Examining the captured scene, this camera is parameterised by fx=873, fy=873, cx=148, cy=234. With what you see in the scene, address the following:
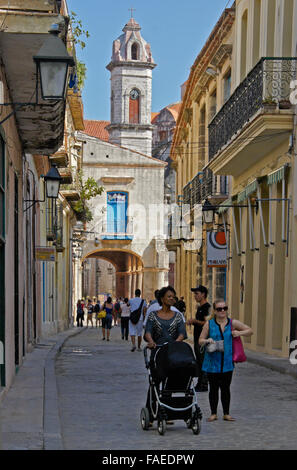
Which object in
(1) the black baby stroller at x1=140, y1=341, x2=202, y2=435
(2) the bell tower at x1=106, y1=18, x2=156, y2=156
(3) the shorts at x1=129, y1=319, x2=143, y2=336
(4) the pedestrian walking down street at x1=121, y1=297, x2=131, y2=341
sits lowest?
(4) the pedestrian walking down street at x1=121, y1=297, x2=131, y2=341

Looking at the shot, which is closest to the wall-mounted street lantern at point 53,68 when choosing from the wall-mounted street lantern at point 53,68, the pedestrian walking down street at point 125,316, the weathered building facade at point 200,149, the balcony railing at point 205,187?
the wall-mounted street lantern at point 53,68

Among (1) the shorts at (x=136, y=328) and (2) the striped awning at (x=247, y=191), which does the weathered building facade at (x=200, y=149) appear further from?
(1) the shorts at (x=136, y=328)

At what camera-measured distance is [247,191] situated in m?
21.5

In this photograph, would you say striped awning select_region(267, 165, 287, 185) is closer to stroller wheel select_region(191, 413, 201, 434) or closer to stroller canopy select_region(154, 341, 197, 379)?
stroller canopy select_region(154, 341, 197, 379)

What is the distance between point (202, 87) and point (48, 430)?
23.5 meters

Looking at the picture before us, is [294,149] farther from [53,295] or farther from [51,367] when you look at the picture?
[53,295]

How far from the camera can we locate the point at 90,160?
179ft

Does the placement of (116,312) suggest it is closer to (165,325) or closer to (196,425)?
(165,325)

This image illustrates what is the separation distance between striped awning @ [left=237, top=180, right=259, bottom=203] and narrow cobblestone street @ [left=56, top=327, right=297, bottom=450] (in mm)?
5463

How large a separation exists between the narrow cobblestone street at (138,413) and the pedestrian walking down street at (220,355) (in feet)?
0.94

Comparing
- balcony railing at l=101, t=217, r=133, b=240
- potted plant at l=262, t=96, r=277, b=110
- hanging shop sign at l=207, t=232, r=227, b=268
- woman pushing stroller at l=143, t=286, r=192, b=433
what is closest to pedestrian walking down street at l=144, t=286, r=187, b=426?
woman pushing stroller at l=143, t=286, r=192, b=433

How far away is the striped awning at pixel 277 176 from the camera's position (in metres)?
17.9

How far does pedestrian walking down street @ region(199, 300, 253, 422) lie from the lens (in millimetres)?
9328

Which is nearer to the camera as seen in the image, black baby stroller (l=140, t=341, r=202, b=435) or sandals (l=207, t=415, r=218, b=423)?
black baby stroller (l=140, t=341, r=202, b=435)
